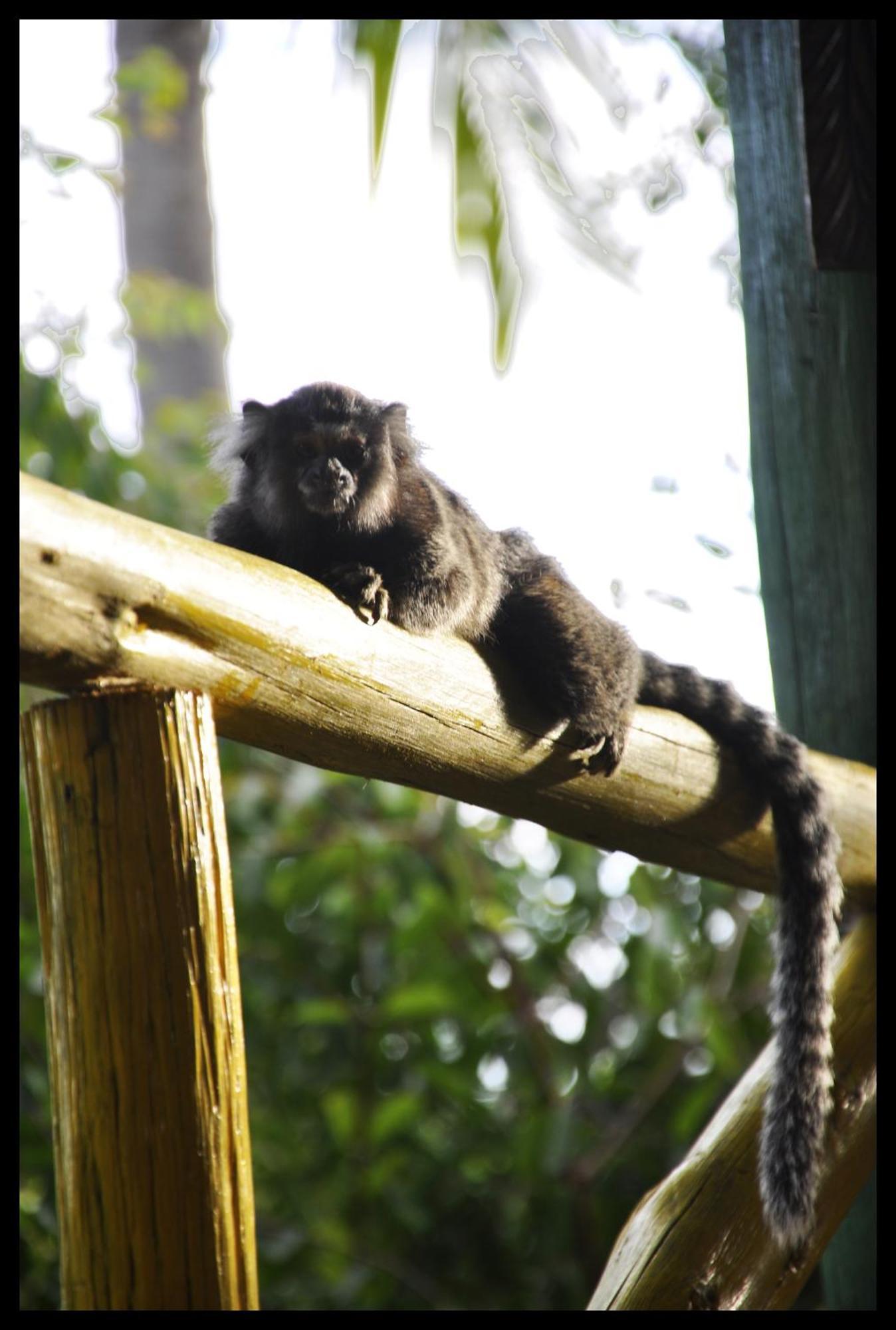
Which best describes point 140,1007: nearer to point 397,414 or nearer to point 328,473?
point 328,473

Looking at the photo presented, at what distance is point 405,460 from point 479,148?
5.21 feet

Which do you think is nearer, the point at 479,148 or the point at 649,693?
the point at 649,693

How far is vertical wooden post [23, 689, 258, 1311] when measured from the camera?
126 centimetres

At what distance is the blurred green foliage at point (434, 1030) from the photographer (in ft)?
11.4

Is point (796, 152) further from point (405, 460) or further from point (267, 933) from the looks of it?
point (267, 933)

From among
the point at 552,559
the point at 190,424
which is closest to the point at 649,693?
the point at 552,559

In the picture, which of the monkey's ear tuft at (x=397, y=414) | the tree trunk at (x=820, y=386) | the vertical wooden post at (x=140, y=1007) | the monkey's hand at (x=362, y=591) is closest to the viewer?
the vertical wooden post at (x=140, y=1007)

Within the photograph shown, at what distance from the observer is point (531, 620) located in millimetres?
2258

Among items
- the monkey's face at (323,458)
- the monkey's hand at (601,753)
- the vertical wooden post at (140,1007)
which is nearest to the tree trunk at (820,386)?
the monkey's hand at (601,753)

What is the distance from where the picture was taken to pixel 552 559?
2.46m

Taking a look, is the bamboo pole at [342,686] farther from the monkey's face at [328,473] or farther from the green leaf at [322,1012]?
the green leaf at [322,1012]

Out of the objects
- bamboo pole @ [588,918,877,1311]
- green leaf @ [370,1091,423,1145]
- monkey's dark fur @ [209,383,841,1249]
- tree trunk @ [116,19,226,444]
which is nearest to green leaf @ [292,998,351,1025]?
green leaf @ [370,1091,423,1145]

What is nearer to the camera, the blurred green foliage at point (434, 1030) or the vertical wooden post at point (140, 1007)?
the vertical wooden post at point (140, 1007)

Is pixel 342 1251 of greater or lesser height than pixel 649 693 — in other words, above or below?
below
